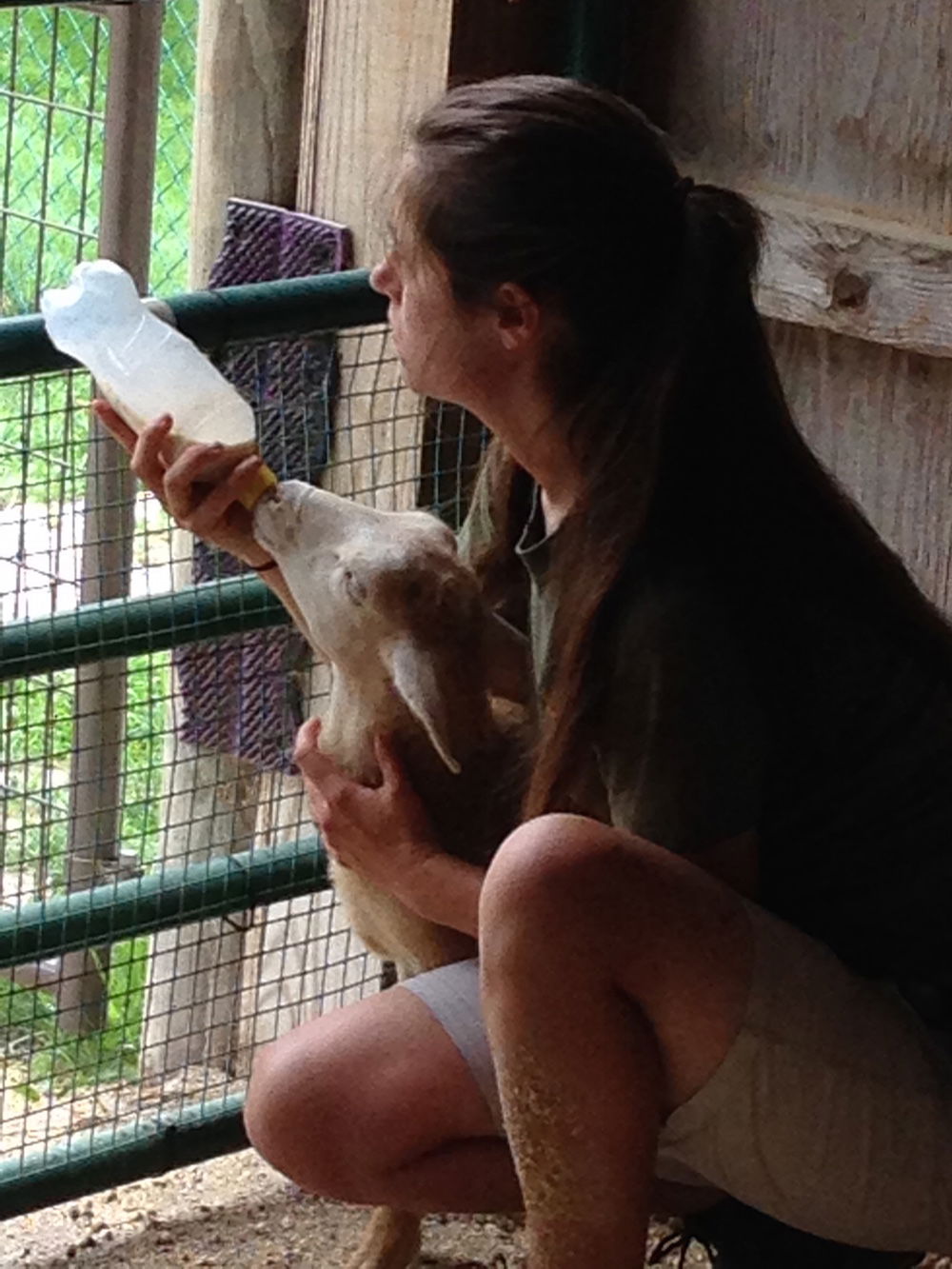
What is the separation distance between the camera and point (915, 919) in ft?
8.46

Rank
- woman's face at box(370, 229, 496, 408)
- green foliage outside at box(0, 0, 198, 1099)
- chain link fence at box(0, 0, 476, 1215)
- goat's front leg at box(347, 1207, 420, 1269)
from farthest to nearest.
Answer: green foliage outside at box(0, 0, 198, 1099) < chain link fence at box(0, 0, 476, 1215) < goat's front leg at box(347, 1207, 420, 1269) < woman's face at box(370, 229, 496, 408)

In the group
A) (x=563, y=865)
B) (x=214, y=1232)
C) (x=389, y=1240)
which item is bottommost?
(x=214, y=1232)

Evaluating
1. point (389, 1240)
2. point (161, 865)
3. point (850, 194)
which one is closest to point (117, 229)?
point (161, 865)

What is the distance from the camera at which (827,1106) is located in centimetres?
250

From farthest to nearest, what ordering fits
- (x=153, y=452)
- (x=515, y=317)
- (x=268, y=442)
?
(x=268, y=442)
(x=153, y=452)
(x=515, y=317)

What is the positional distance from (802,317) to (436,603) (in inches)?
40.0

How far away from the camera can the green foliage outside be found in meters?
4.40

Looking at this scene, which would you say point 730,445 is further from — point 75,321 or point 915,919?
point 75,321

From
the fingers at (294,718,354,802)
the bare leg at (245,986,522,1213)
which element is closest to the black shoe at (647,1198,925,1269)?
the bare leg at (245,986,522,1213)

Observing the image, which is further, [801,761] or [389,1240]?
[389,1240]

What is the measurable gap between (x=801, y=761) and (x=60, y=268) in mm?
3492

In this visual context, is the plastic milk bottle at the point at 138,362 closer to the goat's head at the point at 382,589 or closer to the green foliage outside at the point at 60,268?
the goat's head at the point at 382,589

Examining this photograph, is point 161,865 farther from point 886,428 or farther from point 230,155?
point 886,428

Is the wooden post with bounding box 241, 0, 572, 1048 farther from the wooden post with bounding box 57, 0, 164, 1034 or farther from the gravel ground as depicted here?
the wooden post with bounding box 57, 0, 164, 1034
